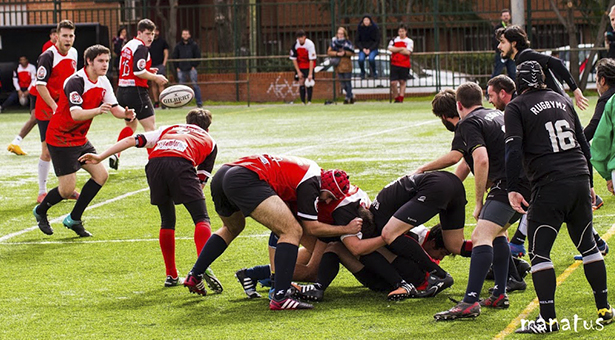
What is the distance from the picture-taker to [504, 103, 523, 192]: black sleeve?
605 cm

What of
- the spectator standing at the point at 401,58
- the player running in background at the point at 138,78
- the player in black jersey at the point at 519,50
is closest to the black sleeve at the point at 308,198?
the player in black jersey at the point at 519,50

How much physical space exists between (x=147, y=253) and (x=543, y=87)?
14.2 ft

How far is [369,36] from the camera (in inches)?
1081

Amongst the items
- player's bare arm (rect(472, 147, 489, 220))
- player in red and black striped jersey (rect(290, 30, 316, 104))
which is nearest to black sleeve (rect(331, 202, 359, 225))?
player's bare arm (rect(472, 147, 489, 220))

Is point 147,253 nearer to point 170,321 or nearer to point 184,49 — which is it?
point 170,321

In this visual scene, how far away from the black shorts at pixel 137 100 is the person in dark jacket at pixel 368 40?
44.1 ft

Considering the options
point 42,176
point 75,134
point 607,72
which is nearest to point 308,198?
point 607,72

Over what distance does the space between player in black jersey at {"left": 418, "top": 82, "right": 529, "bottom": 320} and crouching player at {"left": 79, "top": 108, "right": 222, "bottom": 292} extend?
199cm

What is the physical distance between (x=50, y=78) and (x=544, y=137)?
8.35 metres

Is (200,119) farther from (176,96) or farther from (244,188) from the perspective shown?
(176,96)

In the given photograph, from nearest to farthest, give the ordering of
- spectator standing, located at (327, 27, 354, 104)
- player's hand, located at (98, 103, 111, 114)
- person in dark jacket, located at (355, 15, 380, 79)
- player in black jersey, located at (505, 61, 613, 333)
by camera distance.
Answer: player in black jersey, located at (505, 61, 613, 333) → player's hand, located at (98, 103, 111, 114) → person in dark jacket, located at (355, 15, 380, 79) → spectator standing, located at (327, 27, 354, 104)

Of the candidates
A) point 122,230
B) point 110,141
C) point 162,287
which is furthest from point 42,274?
point 110,141

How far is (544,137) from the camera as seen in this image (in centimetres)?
609

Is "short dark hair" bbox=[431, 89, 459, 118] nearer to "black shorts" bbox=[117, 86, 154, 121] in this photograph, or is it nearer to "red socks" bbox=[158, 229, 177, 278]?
"red socks" bbox=[158, 229, 177, 278]
